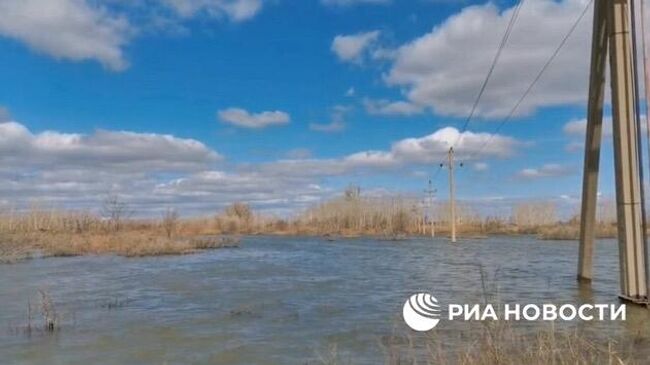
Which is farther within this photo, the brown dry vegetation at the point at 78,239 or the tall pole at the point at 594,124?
the brown dry vegetation at the point at 78,239

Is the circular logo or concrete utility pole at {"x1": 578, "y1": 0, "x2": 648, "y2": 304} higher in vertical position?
concrete utility pole at {"x1": 578, "y1": 0, "x2": 648, "y2": 304}

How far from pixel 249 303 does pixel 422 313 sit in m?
5.15

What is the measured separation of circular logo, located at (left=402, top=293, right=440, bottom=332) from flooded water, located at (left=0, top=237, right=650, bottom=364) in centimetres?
29

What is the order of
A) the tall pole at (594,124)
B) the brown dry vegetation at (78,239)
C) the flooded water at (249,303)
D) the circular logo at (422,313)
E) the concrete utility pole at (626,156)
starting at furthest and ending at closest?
the brown dry vegetation at (78,239) < the tall pole at (594,124) < the concrete utility pole at (626,156) < the circular logo at (422,313) < the flooded water at (249,303)

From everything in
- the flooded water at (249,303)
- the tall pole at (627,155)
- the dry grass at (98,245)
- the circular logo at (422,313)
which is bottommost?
the flooded water at (249,303)

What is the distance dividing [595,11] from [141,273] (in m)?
20.0

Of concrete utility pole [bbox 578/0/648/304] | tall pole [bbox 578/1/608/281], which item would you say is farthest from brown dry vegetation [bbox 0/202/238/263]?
concrete utility pole [bbox 578/0/648/304]

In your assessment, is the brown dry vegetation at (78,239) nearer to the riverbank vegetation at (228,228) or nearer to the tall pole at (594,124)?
the riverbank vegetation at (228,228)

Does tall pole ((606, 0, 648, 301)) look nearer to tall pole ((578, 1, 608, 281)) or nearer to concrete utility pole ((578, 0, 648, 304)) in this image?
concrete utility pole ((578, 0, 648, 304))

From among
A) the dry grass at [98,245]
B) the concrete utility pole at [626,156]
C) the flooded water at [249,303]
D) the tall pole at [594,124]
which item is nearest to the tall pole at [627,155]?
the concrete utility pole at [626,156]

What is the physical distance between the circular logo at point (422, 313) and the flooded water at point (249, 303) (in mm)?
292

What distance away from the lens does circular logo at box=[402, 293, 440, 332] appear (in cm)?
1195

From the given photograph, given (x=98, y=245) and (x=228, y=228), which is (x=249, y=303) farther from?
(x=228, y=228)

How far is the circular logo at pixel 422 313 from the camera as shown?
12.0 m
